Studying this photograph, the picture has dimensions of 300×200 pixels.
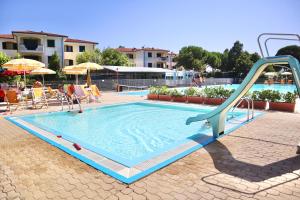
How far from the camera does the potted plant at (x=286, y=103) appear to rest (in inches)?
430

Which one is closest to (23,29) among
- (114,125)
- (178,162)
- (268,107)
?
(114,125)

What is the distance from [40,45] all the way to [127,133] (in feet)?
116

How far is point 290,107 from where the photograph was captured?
429 inches

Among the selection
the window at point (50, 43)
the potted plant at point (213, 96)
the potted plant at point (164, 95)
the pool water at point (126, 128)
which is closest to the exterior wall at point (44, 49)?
the window at point (50, 43)

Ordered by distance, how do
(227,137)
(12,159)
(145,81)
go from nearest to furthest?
1. (12,159)
2. (227,137)
3. (145,81)

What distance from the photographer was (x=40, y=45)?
38.2 meters

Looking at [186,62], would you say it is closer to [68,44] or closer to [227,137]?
[68,44]

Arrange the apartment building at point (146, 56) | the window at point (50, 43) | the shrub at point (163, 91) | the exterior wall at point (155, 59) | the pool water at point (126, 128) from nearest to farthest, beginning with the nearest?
the pool water at point (126, 128) → the shrub at point (163, 91) → the window at point (50, 43) → the apartment building at point (146, 56) → the exterior wall at point (155, 59)

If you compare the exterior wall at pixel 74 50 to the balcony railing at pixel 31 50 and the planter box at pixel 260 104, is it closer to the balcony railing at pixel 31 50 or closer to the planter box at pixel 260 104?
the balcony railing at pixel 31 50

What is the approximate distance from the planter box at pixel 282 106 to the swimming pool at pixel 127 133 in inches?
82.3

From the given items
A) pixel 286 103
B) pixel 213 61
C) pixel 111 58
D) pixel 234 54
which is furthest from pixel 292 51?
pixel 286 103

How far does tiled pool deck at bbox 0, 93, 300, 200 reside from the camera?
3.56 m

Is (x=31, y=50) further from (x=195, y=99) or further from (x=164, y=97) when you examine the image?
(x=195, y=99)

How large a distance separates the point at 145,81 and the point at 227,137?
28157mm
